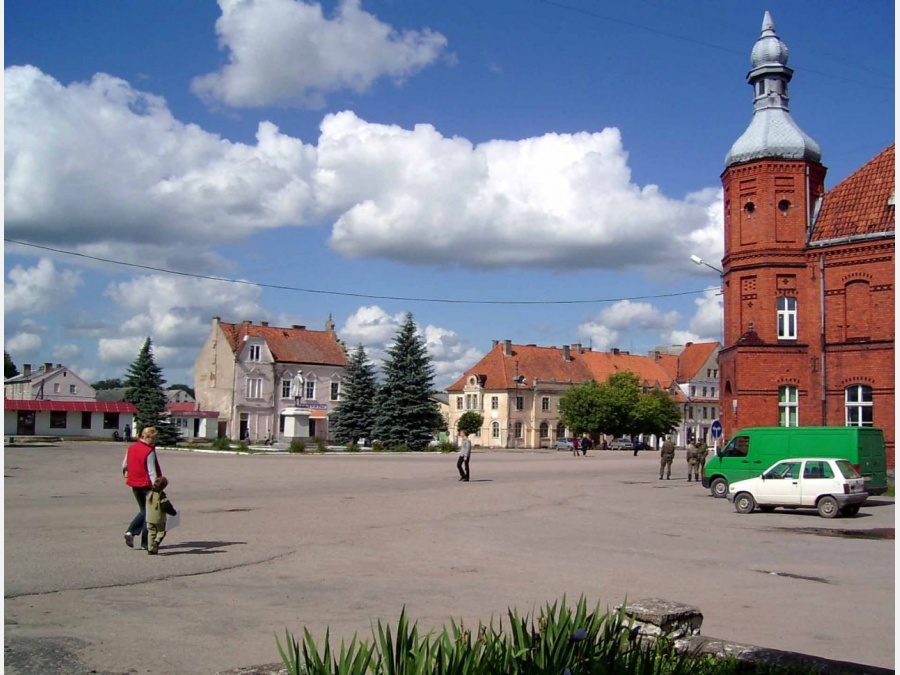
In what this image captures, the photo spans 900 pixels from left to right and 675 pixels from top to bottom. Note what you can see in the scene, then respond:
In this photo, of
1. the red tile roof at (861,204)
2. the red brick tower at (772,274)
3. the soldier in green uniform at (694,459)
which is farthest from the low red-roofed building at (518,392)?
the soldier in green uniform at (694,459)

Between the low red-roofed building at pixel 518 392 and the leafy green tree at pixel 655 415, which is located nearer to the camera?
the leafy green tree at pixel 655 415

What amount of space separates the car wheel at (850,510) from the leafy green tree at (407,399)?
45936 mm

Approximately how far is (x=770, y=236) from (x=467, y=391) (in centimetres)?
6666

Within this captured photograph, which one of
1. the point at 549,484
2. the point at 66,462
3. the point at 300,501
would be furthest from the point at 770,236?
the point at 66,462

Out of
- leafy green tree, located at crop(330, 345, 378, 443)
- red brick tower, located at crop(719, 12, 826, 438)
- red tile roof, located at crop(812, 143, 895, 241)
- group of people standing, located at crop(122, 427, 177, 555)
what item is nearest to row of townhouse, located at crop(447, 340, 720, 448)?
leafy green tree, located at crop(330, 345, 378, 443)

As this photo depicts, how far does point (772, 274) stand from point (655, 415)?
55.8m

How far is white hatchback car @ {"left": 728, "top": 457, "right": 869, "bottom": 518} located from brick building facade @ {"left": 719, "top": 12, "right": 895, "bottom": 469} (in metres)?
16.5

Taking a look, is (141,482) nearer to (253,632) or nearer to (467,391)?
(253,632)

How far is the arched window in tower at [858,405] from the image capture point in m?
36.2

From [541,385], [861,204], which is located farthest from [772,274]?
[541,385]

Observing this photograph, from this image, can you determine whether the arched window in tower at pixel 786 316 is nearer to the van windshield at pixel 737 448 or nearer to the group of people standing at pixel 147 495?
the van windshield at pixel 737 448

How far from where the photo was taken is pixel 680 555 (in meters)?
13.8

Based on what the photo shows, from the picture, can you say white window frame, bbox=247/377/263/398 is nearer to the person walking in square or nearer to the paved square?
the person walking in square

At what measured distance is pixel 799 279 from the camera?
125ft
